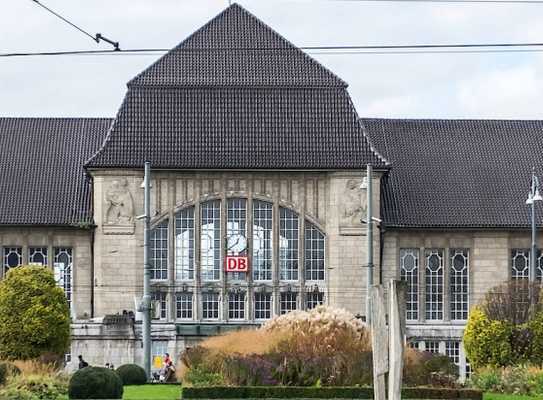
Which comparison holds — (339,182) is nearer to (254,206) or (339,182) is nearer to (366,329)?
(254,206)

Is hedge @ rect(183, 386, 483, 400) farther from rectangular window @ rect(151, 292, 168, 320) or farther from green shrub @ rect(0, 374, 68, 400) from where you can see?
rectangular window @ rect(151, 292, 168, 320)

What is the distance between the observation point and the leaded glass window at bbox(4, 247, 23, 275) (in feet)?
236

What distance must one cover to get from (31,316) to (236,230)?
13.6m

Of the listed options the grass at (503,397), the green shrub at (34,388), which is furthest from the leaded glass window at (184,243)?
the grass at (503,397)

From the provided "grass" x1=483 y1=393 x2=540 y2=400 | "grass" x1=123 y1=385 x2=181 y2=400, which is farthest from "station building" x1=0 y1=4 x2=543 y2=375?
"grass" x1=483 y1=393 x2=540 y2=400

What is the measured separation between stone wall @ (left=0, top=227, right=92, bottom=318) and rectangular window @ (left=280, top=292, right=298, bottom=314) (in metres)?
7.68

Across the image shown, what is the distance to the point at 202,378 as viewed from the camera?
151 feet

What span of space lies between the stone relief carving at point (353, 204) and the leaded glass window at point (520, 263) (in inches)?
267

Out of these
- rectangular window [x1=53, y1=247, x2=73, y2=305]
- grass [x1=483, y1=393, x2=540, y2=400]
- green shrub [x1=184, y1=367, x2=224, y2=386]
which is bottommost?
grass [x1=483, y1=393, x2=540, y2=400]

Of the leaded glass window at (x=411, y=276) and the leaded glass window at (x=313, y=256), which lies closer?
the leaded glass window at (x=313, y=256)

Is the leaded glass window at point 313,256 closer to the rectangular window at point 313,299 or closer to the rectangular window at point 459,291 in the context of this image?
the rectangular window at point 313,299

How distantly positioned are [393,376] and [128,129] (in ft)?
134

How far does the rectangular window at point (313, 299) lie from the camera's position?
7069 centimetres

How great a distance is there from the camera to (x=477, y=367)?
189 feet
